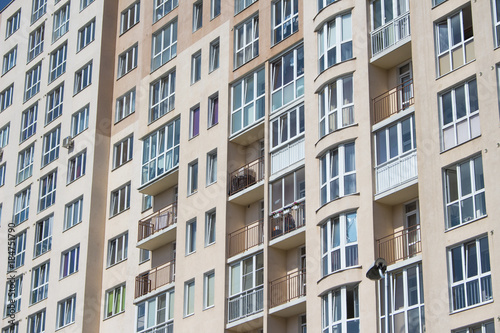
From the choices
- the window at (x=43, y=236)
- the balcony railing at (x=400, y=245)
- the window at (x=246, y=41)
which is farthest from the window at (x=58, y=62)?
the balcony railing at (x=400, y=245)

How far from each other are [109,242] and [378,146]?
19.8 m

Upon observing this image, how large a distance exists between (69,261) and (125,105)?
893 cm

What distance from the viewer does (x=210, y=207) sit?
46969mm

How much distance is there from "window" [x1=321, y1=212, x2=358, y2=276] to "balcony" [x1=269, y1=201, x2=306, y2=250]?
2113 millimetres

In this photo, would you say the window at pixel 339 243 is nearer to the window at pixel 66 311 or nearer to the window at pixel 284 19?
the window at pixel 284 19

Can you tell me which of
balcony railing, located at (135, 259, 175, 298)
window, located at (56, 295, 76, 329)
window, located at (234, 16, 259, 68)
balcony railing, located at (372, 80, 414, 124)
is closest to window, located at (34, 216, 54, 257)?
window, located at (56, 295, 76, 329)

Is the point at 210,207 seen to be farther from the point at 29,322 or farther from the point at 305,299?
the point at 29,322

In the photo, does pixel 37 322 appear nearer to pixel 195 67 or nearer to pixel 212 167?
pixel 212 167

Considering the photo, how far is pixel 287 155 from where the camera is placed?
1732 inches

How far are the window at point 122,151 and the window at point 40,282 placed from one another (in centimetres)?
706

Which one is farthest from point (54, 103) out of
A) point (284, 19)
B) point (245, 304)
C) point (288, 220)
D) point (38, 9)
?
point (288, 220)

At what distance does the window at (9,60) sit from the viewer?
70188 mm

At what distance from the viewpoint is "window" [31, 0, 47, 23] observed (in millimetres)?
68188

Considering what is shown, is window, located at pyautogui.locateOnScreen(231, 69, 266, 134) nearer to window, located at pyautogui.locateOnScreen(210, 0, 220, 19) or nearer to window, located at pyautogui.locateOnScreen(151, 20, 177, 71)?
window, located at pyautogui.locateOnScreen(210, 0, 220, 19)
